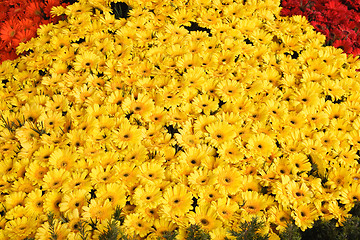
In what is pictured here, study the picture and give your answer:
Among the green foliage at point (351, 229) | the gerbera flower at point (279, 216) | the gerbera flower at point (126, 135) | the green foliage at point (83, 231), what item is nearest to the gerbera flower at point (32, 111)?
the gerbera flower at point (126, 135)

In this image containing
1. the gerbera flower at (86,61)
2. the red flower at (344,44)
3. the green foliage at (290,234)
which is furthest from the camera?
the red flower at (344,44)

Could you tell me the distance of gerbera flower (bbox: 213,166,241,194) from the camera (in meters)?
1.95

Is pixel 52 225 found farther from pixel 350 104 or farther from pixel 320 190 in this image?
pixel 350 104

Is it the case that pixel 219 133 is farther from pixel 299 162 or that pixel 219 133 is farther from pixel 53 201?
pixel 53 201

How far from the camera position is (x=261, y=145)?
86.4 inches

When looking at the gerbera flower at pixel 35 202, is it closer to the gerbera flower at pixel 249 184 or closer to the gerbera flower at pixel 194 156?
the gerbera flower at pixel 194 156

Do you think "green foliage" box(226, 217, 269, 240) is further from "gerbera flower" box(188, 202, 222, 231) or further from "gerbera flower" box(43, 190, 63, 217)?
"gerbera flower" box(43, 190, 63, 217)

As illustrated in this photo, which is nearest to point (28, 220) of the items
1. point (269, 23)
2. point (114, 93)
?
point (114, 93)

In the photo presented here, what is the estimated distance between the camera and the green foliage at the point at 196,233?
1658mm

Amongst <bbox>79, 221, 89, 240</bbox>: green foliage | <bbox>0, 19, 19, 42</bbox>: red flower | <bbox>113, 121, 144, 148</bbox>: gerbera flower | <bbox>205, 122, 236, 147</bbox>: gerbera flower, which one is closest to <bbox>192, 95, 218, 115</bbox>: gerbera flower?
<bbox>205, 122, 236, 147</bbox>: gerbera flower

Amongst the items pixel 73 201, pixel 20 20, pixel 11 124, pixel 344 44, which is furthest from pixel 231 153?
pixel 20 20

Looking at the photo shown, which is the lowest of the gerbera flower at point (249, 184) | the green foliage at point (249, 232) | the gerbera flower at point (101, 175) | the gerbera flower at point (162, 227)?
the gerbera flower at point (162, 227)

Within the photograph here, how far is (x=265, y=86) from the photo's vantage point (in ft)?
8.30

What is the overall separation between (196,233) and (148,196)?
356 mm
